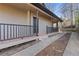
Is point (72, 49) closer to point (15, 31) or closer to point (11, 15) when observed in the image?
point (15, 31)

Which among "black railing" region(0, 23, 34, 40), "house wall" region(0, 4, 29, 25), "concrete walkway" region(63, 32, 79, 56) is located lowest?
"concrete walkway" region(63, 32, 79, 56)

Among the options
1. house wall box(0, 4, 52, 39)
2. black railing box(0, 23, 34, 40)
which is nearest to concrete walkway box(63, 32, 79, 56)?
black railing box(0, 23, 34, 40)

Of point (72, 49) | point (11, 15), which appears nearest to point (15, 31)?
point (11, 15)

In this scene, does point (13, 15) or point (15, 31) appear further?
point (13, 15)

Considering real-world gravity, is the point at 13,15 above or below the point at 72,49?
above

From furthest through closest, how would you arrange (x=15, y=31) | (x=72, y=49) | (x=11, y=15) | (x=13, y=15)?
(x=13, y=15) → (x=11, y=15) → (x=15, y=31) → (x=72, y=49)

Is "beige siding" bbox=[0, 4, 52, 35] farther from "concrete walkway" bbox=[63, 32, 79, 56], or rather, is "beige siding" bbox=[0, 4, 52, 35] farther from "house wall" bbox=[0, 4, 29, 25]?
"concrete walkway" bbox=[63, 32, 79, 56]

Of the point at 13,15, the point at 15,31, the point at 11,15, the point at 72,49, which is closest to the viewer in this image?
the point at 72,49

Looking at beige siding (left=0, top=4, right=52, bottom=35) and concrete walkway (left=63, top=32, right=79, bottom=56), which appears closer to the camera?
concrete walkway (left=63, top=32, right=79, bottom=56)

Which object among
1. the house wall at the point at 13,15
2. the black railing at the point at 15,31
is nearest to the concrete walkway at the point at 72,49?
the black railing at the point at 15,31

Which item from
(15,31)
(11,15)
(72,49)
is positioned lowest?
(72,49)

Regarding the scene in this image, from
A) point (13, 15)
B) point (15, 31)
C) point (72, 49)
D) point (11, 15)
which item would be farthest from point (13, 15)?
point (72, 49)

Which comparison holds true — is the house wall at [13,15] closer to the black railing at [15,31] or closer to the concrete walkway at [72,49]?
the black railing at [15,31]

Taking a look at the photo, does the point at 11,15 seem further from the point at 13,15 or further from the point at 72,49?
the point at 72,49
